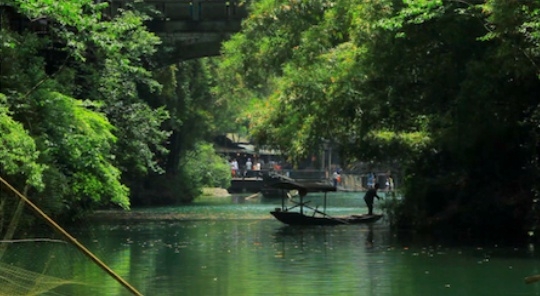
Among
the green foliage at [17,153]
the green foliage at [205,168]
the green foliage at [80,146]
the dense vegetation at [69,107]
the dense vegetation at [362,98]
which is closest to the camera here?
the green foliage at [17,153]

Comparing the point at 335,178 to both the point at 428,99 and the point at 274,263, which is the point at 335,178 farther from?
the point at 274,263

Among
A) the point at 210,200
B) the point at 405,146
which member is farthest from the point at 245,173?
the point at 405,146

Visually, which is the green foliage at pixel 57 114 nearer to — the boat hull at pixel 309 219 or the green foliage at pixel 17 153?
the green foliage at pixel 17 153

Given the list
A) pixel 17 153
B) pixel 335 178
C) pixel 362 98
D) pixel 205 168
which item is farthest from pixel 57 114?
pixel 335 178

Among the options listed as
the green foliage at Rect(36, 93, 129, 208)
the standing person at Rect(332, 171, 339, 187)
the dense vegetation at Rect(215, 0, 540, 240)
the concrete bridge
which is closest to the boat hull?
the dense vegetation at Rect(215, 0, 540, 240)

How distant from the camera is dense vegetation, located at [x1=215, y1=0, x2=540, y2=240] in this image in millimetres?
25172

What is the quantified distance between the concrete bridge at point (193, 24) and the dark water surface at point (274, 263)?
1183 cm

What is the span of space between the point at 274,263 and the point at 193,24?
2324 centimetres

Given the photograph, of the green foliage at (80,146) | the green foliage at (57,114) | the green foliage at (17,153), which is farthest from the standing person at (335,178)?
the green foliage at (17,153)

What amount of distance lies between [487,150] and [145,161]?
13.9 m

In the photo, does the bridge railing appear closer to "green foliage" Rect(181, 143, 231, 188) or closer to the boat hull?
the boat hull

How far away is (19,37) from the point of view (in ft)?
93.8

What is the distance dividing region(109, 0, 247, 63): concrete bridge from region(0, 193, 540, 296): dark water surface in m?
11.8

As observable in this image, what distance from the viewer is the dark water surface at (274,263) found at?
17.8 m
